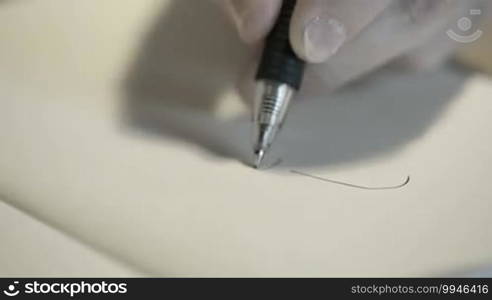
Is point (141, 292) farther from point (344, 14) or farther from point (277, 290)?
point (344, 14)

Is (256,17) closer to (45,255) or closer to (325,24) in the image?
(325,24)

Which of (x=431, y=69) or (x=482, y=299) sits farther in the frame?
(x=431, y=69)

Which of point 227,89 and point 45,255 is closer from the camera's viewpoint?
point 45,255

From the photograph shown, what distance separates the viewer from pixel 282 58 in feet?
1.14

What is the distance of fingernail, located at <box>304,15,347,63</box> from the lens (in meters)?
0.34

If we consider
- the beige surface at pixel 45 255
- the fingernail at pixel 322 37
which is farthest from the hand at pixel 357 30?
the beige surface at pixel 45 255

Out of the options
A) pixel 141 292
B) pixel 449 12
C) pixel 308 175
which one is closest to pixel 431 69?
pixel 449 12

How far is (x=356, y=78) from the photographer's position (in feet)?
1.32

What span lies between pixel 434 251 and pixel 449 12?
18 centimetres

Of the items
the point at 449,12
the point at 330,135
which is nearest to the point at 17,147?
the point at 330,135

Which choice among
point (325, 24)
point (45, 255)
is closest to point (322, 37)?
point (325, 24)

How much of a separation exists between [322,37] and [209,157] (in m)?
0.08

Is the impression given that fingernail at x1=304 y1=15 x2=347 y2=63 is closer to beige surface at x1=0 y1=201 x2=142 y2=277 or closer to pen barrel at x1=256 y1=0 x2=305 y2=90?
pen barrel at x1=256 y1=0 x2=305 y2=90

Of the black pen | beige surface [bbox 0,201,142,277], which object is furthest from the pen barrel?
beige surface [bbox 0,201,142,277]
